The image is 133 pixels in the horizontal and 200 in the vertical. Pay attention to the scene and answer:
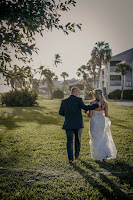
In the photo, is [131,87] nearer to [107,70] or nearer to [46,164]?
[107,70]

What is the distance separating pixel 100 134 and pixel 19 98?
25944 mm

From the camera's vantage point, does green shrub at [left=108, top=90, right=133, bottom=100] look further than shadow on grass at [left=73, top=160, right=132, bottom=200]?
Yes

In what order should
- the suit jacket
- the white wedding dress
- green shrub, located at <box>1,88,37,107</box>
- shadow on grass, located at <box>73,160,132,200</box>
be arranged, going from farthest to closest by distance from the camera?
green shrub, located at <box>1,88,37,107</box> → the white wedding dress → the suit jacket → shadow on grass, located at <box>73,160,132,200</box>

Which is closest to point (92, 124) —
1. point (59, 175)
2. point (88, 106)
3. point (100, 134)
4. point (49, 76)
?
point (100, 134)

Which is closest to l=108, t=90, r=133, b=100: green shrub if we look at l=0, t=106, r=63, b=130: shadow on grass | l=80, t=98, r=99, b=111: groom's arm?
l=0, t=106, r=63, b=130: shadow on grass

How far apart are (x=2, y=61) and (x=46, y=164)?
3.16 metres

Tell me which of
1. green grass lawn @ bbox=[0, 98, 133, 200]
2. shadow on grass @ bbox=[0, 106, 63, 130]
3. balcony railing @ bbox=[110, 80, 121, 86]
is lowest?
shadow on grass @ bbox=[0, 106, 63, 130]

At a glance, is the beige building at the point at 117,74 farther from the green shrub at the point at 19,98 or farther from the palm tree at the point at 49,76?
the green shrub at the point at 19,98

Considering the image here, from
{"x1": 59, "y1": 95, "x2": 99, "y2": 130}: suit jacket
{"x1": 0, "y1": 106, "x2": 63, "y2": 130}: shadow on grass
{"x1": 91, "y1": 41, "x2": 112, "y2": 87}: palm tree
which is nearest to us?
{"x1": 59, "y1": 95, "x2": 99, "y2": 130}: suit jacket

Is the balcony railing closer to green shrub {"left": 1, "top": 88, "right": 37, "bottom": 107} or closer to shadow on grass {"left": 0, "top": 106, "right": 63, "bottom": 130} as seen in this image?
green shrub {"left": 1, "top": 88, "right": 37, "bottom": 107}

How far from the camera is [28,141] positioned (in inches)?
301

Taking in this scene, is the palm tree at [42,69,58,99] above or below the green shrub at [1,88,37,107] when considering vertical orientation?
above

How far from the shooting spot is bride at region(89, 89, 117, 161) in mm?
5090

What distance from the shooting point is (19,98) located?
96.3 feet
